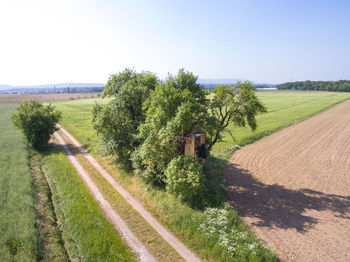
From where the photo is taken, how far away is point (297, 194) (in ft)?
52.3

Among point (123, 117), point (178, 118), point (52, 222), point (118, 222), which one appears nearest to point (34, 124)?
point (123, 117)

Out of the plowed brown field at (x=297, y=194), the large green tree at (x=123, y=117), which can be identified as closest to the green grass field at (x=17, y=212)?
the large green tree at (x=123, y=117)

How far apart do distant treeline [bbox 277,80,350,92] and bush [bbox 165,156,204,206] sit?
16510 cm

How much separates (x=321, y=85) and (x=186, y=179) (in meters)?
181

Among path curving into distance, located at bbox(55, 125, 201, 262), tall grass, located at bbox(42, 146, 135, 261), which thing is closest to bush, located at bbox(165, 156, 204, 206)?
path curving into distance, located at bbox(55, 125, 201, 262)

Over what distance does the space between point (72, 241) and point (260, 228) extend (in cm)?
1021

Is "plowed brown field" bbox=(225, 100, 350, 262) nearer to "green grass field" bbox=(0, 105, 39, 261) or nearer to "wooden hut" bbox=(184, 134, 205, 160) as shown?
"wooden hut" bbox=(184, 134, 205, 160)

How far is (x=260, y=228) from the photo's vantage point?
12125 mm

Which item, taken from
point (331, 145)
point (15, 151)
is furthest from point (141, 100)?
point (331, 145)

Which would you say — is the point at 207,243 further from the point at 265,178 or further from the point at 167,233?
the point at 265,178

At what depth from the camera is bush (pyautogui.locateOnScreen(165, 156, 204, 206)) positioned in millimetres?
13086

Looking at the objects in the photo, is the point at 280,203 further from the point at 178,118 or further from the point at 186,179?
the point at 178,118

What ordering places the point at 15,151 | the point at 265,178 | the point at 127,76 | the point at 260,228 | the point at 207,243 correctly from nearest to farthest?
1. the point at 207,243
2. the point at 260,228
3. the point at 265,178
4. the point at 127,76
5. the point at 15,151

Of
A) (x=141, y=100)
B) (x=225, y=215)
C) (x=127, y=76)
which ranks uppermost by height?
(x=127, y=76)
